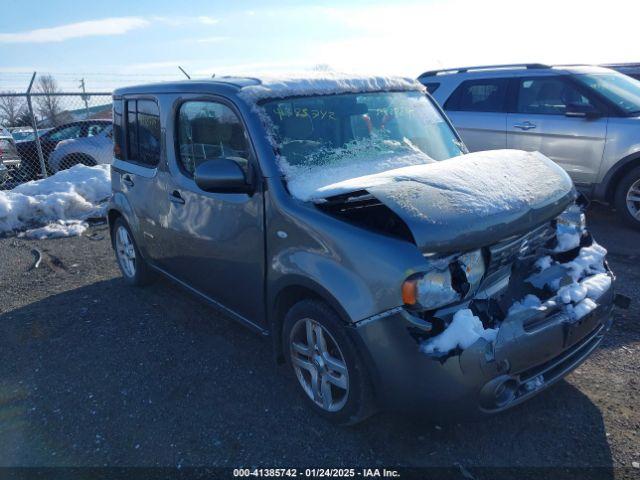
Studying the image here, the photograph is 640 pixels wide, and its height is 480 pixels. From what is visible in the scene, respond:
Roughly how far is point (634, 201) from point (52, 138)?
1233 centimetres

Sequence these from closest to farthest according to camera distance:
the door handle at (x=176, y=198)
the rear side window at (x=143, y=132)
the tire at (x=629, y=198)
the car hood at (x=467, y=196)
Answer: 1. the car hood at (x=467, y=196)
2. the door handle at (x=176, y=198)
3. the rear side window at (x=143, y=132)
4. the tire at (x=629, y=198)

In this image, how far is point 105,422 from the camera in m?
3.12

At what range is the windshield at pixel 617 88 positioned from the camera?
6121 mm

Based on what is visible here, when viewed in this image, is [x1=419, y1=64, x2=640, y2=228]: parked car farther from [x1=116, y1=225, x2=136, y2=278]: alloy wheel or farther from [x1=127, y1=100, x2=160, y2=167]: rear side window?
[x1=116, y1=225, x2=136, y2=278]: alloy wheel

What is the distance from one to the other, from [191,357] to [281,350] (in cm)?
98

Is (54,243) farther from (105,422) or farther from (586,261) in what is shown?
(586,261)

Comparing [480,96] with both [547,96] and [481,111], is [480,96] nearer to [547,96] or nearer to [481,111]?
[481,111]

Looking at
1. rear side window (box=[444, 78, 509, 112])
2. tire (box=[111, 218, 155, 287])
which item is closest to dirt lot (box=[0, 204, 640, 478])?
tire (box=[111, 218, 155, 287])

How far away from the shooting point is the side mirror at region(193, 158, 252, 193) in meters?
2.97

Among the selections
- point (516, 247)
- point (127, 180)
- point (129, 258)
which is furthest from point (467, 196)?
point (129, 258)

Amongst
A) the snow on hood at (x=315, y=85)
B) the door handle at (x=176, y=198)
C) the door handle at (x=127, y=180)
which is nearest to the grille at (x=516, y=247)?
the snow on hood at (x=315, y=85)

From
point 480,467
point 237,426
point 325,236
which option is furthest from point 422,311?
point 237,426

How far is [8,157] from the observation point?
1117 centimetres

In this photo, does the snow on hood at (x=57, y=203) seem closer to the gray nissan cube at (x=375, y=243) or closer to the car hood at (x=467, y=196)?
the gray nissan cube at (x=375, y=243)
